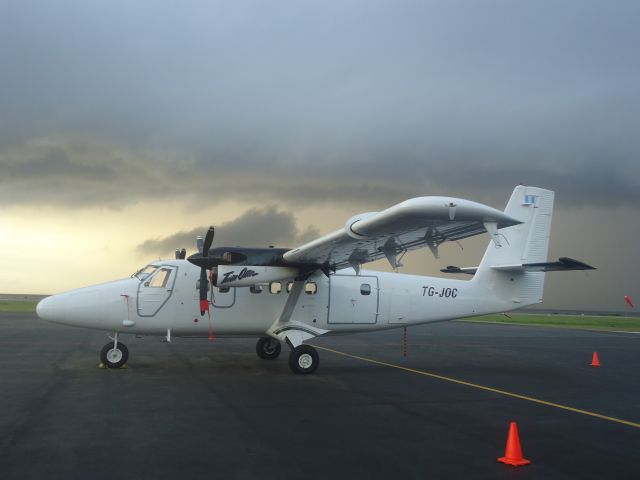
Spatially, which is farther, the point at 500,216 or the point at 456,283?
the point at 456,283

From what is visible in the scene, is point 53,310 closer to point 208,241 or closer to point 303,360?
point 208,241

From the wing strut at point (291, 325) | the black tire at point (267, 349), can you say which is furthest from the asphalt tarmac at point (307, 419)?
the wing strut at point (291, 325)

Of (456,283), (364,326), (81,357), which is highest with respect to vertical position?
(456,283)

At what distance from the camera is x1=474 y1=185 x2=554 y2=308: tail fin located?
17859 millimetres

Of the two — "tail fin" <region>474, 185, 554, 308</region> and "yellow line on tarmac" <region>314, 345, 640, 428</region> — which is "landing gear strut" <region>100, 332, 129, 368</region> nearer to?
"yellow line on tarmac" <region>314, 345, 640, 428</region>

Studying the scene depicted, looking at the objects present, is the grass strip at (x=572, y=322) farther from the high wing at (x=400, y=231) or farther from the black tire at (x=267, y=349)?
the high wing at (x=400, y=231)

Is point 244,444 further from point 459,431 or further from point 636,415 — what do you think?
point 636,415

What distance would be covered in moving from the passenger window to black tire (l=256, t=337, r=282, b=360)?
426 centimetres

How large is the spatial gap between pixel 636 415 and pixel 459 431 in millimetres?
4367

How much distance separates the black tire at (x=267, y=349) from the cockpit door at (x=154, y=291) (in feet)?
13.5

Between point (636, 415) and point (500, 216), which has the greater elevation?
point (500, 216)

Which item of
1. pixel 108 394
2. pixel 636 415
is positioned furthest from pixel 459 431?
pixel 108 394

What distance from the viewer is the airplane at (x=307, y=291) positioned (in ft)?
46.8

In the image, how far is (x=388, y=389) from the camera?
12852 millimetres
